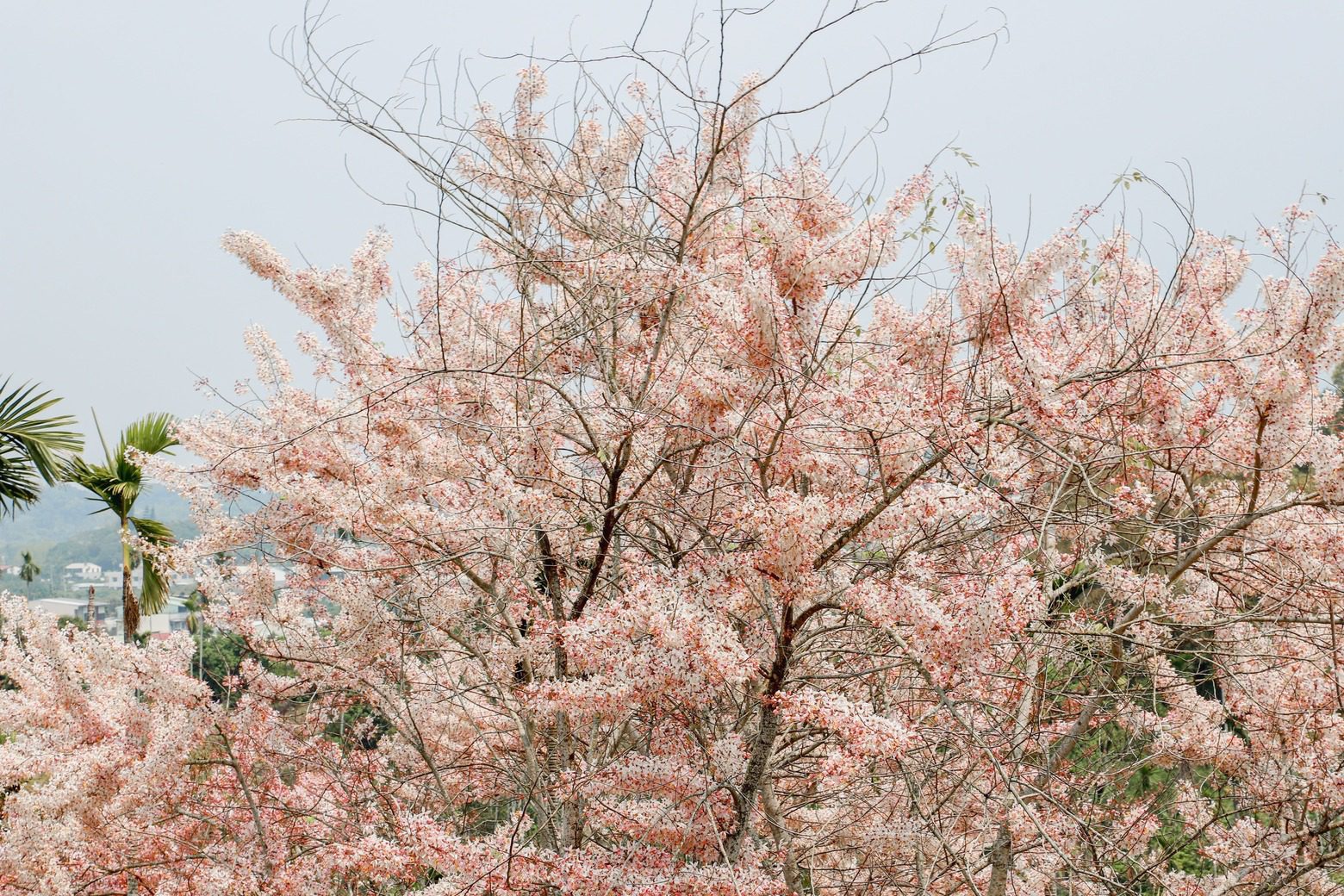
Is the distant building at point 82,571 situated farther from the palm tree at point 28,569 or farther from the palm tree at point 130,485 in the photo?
the palm tree at point 130,485

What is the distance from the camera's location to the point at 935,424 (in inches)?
114

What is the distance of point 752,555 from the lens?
2.71 meters

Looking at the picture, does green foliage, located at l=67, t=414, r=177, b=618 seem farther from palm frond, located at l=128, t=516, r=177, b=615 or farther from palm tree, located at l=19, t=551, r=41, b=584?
palm tree, located at l=19, t=551, r=41, b=584

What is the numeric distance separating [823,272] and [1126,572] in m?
1.75

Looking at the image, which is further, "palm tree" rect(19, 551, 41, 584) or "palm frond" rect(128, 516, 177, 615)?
"palm tree" rect(19, 551, 41, 584)

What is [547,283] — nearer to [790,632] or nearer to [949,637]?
[790,632]

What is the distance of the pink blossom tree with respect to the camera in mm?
2855

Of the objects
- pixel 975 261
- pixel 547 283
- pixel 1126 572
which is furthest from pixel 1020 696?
pixel 547 283

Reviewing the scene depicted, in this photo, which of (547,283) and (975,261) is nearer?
(975,261)

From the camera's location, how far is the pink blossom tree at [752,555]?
2855mm

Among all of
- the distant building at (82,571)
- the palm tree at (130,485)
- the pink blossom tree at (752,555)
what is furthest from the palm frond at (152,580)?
the distant building at (82,571)

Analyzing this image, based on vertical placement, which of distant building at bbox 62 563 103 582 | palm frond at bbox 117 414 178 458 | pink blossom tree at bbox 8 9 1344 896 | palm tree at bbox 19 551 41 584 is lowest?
pink blossom tree at bbox 8 9 1344 896

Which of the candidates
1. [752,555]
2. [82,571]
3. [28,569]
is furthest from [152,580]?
[82,571]

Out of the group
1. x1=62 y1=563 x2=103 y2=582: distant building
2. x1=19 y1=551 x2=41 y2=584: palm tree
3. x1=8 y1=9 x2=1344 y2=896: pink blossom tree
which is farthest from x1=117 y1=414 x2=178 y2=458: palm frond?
x1=62 y1=563 x2=103 y2=582: distant building
